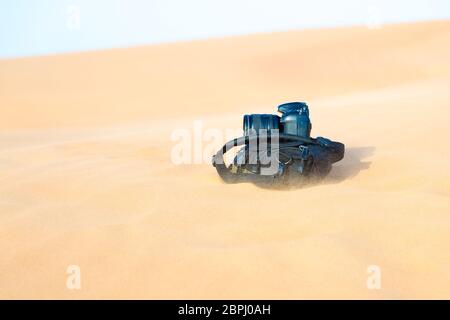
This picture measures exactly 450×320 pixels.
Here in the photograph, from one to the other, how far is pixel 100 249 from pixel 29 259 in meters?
0.33

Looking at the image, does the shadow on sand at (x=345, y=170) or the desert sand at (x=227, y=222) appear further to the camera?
the shadow on sand at (x=345, y=170)

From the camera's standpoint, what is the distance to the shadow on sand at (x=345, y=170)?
11.0 ft

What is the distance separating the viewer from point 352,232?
8.15ft

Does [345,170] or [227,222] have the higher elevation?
[345,170]

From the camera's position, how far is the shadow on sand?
132 inches

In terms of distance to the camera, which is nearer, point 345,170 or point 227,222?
point 227,222

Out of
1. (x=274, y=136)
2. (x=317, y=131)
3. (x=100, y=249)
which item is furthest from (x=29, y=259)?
(x=317, y=131)

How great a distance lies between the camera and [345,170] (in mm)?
3830

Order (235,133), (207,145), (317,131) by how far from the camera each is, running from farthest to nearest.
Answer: (235,133) → (317,131) → (207,145)

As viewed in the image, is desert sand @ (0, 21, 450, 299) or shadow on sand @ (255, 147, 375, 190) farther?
shadow on sand @ (255, 147, 375, 190)

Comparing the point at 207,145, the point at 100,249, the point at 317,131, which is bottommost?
the point at 100,249
